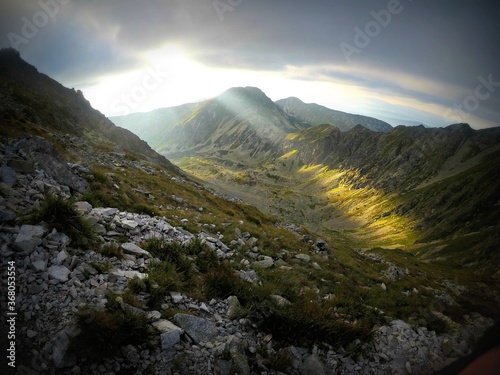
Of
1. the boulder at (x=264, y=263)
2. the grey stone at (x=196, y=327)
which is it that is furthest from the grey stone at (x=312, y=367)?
the boulder at (x=264, y=263)

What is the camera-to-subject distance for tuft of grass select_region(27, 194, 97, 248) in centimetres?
802

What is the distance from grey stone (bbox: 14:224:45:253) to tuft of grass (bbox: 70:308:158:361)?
8.72ft

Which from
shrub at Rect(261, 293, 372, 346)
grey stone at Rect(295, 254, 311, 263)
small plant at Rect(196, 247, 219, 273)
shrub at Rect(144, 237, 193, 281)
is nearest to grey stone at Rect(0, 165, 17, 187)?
shrub at Rect(144, 237, 193, 281)

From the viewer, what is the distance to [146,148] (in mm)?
110812

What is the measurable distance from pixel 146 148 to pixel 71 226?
111m

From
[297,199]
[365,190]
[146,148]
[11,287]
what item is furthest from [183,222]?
[365,190]

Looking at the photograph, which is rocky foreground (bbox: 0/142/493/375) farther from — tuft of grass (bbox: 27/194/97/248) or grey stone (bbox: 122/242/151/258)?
tuft of grass (bbox: 27/194/97/248)

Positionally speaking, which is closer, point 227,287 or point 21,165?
point 227,287

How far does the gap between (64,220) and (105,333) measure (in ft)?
14.7

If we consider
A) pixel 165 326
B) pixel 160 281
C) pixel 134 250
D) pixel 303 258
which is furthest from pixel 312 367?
pixel 303 258

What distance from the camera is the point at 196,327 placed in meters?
7.07

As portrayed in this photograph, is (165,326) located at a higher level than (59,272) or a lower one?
lower

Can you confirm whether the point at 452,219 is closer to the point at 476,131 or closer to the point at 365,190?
the point at 365,190

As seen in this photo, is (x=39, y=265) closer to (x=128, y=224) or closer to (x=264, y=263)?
(x=128, y=224)
